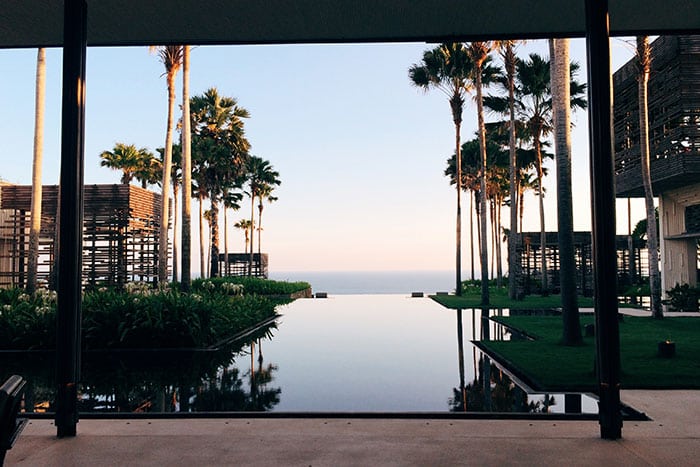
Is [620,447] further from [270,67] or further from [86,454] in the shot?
[270,67]

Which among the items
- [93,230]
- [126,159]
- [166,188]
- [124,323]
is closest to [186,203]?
[166,188]

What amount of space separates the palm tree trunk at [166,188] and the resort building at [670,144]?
1697 centimetres

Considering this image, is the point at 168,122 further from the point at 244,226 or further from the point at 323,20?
the point at 244,226

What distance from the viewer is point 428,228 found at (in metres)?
71.9

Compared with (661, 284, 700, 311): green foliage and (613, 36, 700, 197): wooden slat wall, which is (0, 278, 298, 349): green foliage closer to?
(613, 36, 700, 197): wooden slat wall

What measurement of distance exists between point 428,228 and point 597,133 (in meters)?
67.4

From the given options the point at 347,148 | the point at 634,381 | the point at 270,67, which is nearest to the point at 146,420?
the point at 634,381

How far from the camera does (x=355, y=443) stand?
4.66 meters

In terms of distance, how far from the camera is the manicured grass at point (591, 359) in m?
7.63

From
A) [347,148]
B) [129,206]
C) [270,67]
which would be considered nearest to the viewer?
[129,206]

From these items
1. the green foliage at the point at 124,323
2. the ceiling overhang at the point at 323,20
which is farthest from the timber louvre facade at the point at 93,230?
the ceiling overhang at the point at 323,20

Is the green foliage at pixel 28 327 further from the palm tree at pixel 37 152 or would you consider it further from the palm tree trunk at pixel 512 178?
the palm tree trunk at pixel 512 178

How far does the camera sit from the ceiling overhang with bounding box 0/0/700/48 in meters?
5.64

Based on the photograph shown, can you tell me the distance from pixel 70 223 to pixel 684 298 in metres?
21.9
